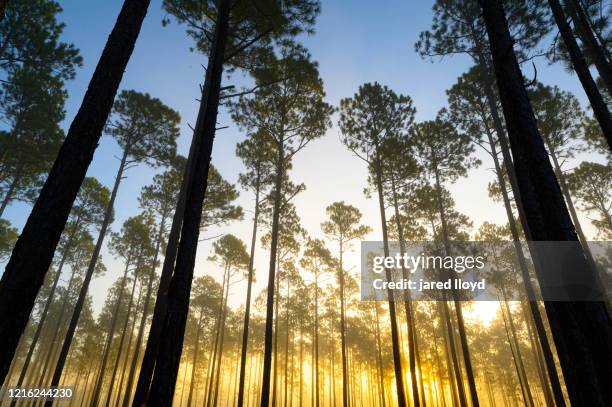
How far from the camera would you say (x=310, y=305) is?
87.4 feet

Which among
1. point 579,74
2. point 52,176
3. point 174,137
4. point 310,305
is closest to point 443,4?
point 579,74

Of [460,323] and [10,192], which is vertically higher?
[10,192]

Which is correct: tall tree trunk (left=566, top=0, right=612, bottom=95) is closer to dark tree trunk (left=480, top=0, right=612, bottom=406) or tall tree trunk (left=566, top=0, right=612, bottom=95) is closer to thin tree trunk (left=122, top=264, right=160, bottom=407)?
dark tree trunk (left=480, top=0, right=612, bottom=406)

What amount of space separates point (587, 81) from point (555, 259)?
7861 millimetres

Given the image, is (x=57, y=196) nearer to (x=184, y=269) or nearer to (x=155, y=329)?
(x=184, y=269)

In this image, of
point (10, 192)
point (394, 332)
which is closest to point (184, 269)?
point (394, 332)

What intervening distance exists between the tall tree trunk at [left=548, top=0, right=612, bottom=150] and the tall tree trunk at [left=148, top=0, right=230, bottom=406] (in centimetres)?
844

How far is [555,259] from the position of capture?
2.41m

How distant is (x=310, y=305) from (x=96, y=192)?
19077mm

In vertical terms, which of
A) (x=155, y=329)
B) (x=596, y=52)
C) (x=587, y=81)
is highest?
(x=596, y=52)

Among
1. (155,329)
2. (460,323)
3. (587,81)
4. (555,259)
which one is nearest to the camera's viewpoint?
(555,259)

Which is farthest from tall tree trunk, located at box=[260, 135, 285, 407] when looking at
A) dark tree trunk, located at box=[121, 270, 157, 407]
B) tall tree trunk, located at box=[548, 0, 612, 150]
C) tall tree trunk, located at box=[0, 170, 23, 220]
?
tall tree trunk, located at box=[0, 170, 23, 220]

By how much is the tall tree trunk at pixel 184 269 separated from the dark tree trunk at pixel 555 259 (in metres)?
4.03

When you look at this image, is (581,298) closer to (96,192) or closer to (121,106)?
(121,106)
